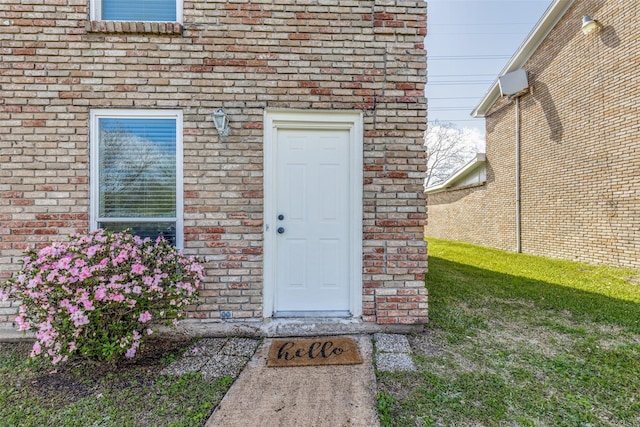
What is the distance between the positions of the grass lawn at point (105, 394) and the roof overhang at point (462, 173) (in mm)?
12020

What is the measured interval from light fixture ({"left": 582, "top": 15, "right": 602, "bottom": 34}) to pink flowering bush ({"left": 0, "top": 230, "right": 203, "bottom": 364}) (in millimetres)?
9825

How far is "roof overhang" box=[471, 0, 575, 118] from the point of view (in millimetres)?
8094

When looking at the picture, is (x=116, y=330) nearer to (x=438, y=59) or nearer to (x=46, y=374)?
(x=46, y=374)

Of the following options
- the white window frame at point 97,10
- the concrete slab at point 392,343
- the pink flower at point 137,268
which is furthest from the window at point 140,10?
the concrete slab at point 392,343

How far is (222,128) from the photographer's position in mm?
3033

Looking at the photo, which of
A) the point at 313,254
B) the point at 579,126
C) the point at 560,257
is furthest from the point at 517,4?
the point at 313,254

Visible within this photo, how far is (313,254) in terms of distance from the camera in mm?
3344

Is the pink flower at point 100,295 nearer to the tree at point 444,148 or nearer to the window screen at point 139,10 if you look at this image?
the window screen at point 139,10

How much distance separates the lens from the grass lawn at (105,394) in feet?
6.31

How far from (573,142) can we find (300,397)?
8.97 metres

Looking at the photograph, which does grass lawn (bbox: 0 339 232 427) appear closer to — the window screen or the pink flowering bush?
the pink flowering bush

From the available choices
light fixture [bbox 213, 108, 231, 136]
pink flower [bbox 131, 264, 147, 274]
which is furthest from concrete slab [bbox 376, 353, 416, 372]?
light fixture [bbox 213, 108, 231, 136]

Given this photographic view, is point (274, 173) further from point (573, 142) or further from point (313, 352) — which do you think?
point (573, 142)

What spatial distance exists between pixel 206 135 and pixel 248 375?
222 centimetres
